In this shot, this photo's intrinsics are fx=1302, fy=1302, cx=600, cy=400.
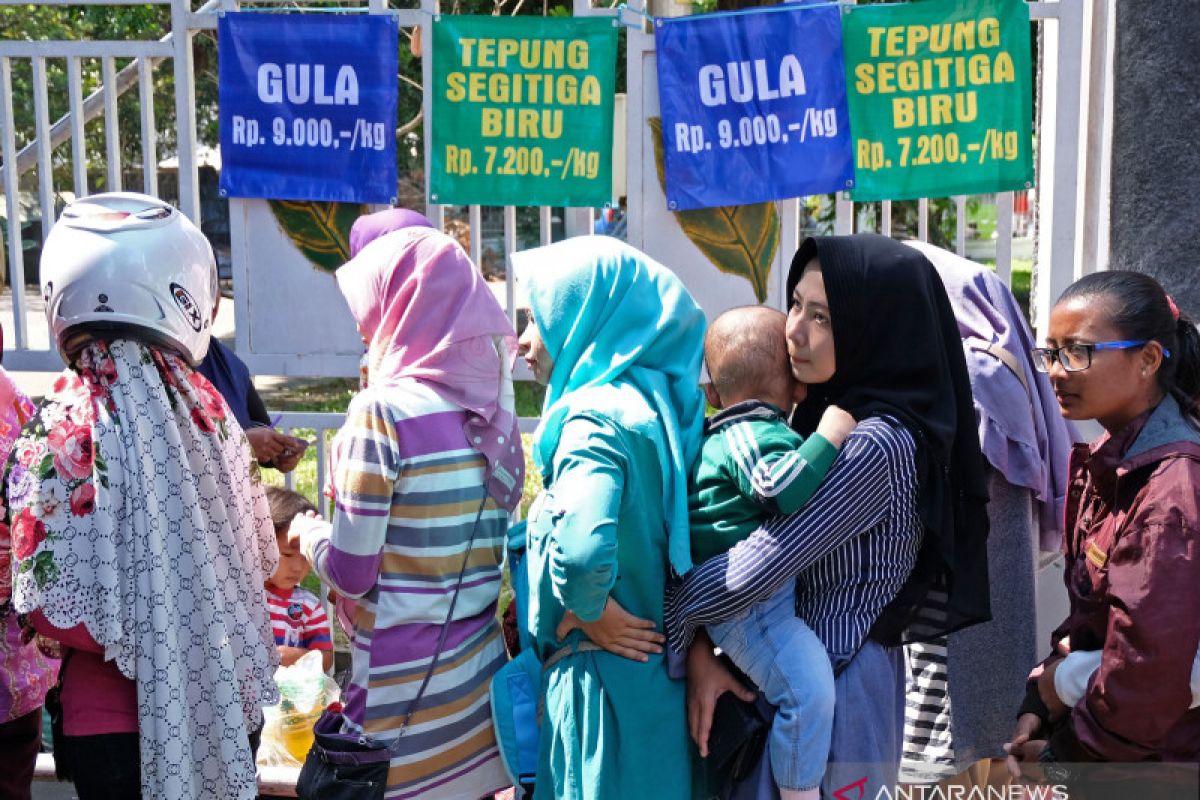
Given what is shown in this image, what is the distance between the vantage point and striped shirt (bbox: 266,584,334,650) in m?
3.89

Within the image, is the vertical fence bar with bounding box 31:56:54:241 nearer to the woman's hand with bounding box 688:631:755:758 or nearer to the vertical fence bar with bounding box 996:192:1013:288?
the woman's hand with bounding box 688:631:755:758

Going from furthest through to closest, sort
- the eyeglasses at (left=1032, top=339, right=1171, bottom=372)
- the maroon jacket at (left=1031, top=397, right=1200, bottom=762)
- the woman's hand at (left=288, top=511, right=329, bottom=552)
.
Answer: the woman's hand at (left=288, top=511, right=329, bottom=552), the eyeglasses at (left=1032, top=339, right=1171, bottom=372), the maroon jacket at (left=1031, top=397, right=1200, bottom=762)

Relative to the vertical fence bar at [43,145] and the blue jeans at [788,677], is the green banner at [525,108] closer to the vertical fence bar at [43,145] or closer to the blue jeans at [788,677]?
the vertical fence bar at [43,145]

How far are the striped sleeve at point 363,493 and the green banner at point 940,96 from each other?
199 centimetres

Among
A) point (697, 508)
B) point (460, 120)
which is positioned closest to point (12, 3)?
point (460, 120)

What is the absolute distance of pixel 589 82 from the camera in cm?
401

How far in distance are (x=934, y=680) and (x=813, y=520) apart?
3.49 ft

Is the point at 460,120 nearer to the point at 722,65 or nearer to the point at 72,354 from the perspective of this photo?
the point at 722,65

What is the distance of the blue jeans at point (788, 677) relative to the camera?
96.3 inches

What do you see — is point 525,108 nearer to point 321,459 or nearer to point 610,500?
point 321,459

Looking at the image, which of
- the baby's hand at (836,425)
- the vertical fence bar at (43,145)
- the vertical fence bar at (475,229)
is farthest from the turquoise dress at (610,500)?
the vertical fence bar at (43,145)

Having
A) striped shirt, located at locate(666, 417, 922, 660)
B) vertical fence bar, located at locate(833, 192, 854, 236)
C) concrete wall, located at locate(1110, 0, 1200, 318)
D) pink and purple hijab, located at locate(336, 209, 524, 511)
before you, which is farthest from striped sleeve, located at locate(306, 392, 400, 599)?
concrete wall, located at locate(1110, 0, 1200, 318)

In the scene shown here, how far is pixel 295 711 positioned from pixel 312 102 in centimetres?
188

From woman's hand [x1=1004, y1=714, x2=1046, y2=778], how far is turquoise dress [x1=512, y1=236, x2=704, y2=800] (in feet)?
2.24
